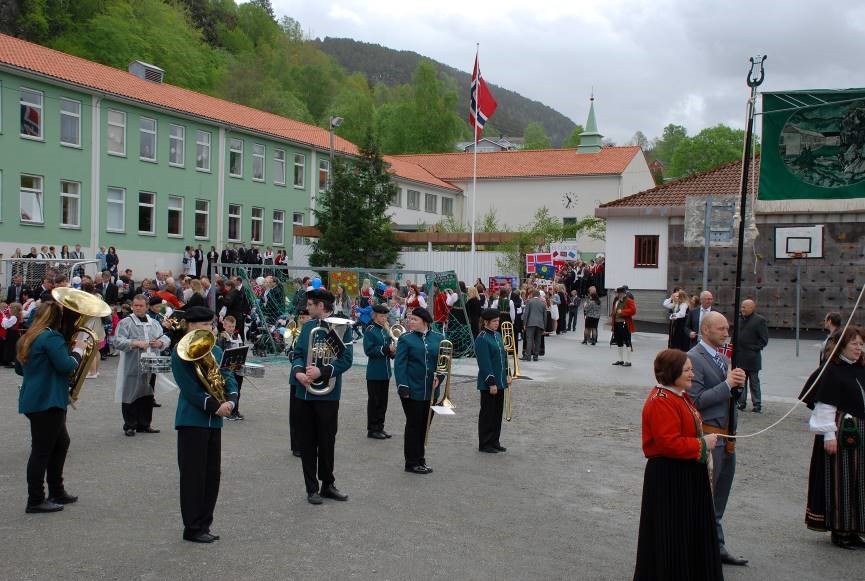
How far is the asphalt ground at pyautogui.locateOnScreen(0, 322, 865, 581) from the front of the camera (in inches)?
244

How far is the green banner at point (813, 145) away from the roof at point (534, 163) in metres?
53.6

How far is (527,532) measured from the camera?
716cm

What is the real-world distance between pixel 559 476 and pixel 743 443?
11.4 ft

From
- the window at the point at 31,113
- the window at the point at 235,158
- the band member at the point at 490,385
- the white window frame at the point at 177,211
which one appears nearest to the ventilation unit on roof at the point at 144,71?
the window at the point at 235,158

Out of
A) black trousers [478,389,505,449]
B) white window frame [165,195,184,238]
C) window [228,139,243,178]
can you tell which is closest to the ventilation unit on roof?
window [228,139,243,178]

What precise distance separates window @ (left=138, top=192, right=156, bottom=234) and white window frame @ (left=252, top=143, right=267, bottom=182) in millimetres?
7014

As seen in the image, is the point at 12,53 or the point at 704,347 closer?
the point at 704,347

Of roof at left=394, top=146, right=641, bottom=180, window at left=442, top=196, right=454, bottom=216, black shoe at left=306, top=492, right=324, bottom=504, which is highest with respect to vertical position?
roof at left=394, top=146, right=641, bottom=180

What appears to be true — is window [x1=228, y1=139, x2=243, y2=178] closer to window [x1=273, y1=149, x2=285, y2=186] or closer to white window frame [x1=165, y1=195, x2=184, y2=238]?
window [x1=273, y1=149, x2=285, y2=186]

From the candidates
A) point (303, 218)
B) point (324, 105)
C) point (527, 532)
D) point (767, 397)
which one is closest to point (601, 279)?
point (767, 397)

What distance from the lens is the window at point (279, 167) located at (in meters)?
46.6

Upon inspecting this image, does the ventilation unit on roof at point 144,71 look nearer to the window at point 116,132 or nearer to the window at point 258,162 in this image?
the window at point 116,132

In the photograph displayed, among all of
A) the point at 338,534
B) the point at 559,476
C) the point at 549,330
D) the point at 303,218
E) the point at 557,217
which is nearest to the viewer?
the point at 338,534

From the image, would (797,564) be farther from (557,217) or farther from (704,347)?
(557,217)
